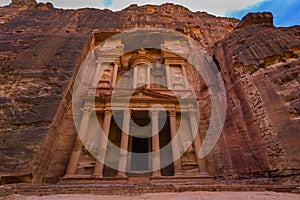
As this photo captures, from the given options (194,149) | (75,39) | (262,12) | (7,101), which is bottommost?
(194,149)

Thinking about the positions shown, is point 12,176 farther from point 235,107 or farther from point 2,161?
point 235,107

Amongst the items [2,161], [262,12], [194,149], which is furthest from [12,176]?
[262,12]

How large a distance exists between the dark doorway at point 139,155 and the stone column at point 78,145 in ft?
10.2

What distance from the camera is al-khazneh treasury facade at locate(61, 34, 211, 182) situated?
33.3 feet

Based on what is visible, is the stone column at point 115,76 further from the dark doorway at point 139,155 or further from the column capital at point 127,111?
the dark doorway at point 139,155

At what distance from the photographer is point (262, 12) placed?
15320 mm

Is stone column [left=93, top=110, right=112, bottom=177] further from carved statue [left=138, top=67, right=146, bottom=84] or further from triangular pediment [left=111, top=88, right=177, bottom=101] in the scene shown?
carved statue [left=138, top=67, right=146, bottom=84]

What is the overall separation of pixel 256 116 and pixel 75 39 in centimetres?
1218

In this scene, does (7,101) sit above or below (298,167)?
above

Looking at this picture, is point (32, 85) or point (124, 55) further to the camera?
point (124, 55)

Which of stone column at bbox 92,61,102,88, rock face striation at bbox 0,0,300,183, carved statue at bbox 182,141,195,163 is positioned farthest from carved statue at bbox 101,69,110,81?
carved statue at bbox 182,141,195,163

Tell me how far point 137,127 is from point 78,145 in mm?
3690

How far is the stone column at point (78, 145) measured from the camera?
31.7 ft

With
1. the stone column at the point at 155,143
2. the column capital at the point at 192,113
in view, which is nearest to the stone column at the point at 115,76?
the stone column at the point at 155,143
